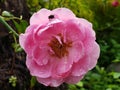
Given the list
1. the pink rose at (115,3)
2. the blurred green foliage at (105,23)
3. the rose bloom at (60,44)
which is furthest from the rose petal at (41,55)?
the pink rose at (115,3)

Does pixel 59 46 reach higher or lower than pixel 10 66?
higher

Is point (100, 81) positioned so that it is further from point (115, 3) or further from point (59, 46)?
point (59, 46)

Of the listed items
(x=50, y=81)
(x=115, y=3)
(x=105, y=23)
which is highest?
(x=50, y=81)

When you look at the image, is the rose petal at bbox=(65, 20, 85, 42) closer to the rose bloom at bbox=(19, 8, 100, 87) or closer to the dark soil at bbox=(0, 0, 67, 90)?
the rose bloom at bbox=(19, 8, 100, 87)

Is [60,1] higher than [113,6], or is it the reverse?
[60,1]

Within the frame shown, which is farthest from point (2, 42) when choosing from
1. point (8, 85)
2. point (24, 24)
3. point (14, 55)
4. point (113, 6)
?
point (113, 6)

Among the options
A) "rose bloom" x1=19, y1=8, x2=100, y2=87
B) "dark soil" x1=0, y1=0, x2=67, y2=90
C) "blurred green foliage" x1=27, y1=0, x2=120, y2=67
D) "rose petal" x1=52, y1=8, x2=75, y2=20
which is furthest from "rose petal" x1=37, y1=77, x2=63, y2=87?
"blurred green foliage" x1=27, y1=0, x2=120, y2=67

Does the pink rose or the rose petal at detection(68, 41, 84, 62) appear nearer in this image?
the rose petal at detection(68, 41, 84, 62)

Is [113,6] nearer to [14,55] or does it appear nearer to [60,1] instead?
[60,1]

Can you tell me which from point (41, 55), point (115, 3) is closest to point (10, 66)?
point (41, 55)
